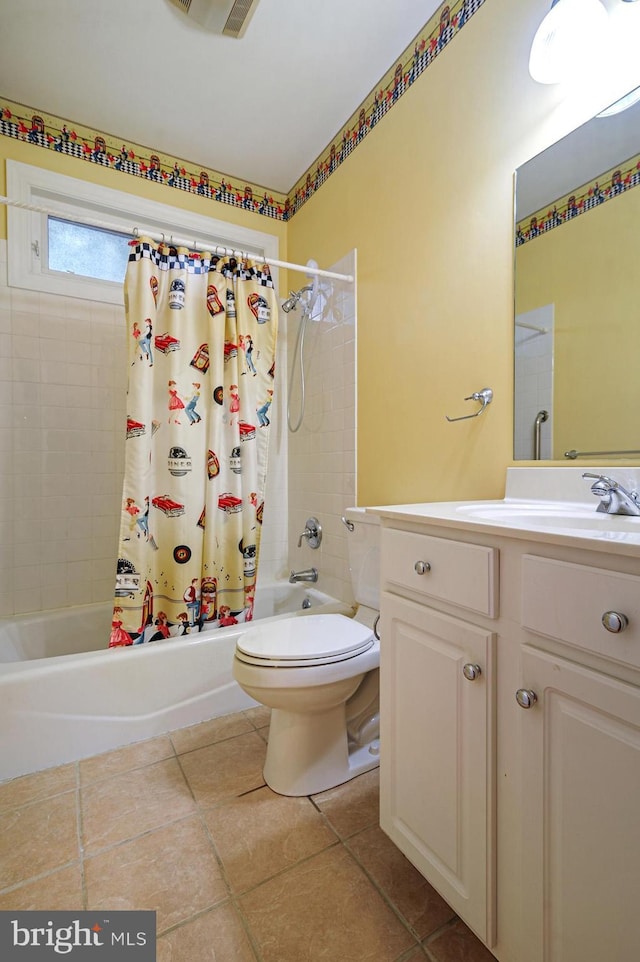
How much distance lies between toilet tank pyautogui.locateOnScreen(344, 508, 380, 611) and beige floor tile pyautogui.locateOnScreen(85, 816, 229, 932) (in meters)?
0.81

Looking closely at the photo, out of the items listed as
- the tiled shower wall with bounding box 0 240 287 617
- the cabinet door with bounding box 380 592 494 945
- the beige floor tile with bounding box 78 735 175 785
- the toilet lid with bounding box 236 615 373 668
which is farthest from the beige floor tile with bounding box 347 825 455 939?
the tiled shower wall with bounding box 0 240 287 617

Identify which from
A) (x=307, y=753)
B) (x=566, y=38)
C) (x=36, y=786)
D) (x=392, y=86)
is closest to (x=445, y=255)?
(x=566, y=38)

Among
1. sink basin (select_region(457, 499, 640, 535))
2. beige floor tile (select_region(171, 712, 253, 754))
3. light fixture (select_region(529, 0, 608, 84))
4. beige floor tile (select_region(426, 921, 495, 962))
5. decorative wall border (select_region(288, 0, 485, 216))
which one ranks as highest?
decorative wall border (select_region(288, 0, 485, 216))

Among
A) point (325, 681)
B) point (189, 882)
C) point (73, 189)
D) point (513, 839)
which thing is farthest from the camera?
point (73, 189)

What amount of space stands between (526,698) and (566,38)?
1.47 meters

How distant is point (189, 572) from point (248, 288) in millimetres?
1264

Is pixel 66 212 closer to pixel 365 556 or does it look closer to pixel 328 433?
pixel 328 433

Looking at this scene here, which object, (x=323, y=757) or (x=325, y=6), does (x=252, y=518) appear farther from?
(x=325, y=6)

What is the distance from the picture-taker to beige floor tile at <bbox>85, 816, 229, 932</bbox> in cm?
95

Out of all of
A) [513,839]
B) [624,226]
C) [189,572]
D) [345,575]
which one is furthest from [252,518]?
[624,226]

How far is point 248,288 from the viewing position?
6.28ft

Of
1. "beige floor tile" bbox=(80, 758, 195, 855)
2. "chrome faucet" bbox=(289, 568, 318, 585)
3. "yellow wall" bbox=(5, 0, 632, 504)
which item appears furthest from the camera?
"chrome faucet" bbox=(289, 568, 318, 585)

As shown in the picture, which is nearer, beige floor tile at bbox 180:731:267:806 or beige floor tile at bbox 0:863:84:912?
beige floor tile at bbox 0:863:84:912

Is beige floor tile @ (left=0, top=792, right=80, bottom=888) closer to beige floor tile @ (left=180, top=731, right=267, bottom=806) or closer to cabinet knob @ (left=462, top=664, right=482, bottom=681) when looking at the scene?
beige floor tile @ (left=180, top=731, right=267, bottom=806)
